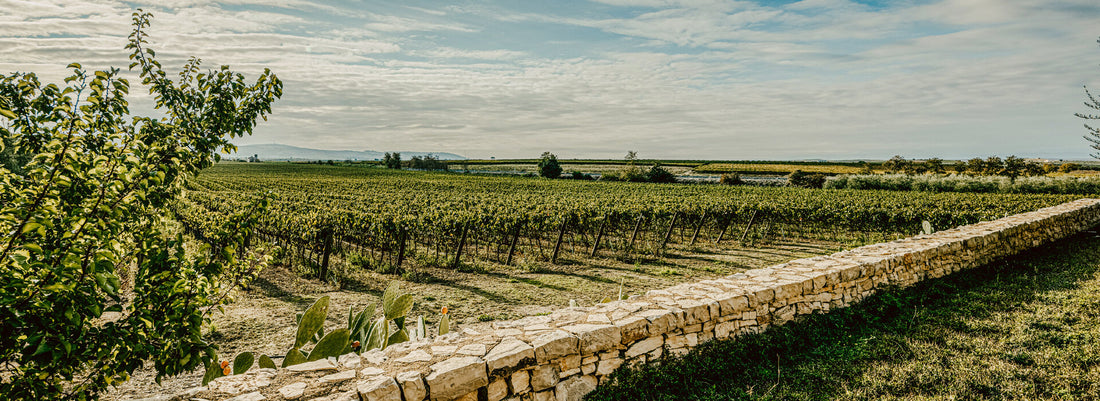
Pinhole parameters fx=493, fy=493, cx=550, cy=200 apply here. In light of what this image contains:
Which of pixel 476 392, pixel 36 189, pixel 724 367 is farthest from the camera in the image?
pixel 724 367

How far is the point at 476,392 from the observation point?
3.59 metres

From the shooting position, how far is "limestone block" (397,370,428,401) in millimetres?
3248

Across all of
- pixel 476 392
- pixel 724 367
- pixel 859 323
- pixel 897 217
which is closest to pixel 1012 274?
pixel 859 323

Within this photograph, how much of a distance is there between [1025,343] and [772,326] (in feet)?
9.32

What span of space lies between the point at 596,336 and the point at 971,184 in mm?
51677

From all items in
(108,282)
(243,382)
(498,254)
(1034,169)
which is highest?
(1034,169)

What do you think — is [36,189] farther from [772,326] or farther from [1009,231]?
[1009,231]

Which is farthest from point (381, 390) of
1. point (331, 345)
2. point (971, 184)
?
point (971, 184)

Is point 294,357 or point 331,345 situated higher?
point 331,345

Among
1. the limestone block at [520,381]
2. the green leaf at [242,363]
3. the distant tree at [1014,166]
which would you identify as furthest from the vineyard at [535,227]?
the distant tree at [1014,166]

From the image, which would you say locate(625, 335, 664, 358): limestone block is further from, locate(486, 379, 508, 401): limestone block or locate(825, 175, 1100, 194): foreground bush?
locate(825, 175, 1100, 194): foreground bush

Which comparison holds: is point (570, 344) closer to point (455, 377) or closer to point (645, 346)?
point (645, 346)

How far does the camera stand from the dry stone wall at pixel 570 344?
Result: 11.0ft

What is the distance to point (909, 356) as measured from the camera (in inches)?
212
